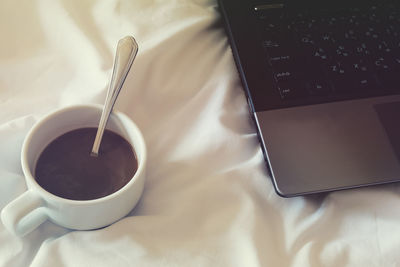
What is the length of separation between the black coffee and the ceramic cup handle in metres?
0.02

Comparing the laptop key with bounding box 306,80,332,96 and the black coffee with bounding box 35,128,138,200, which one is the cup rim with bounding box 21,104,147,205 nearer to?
the black coffee with bounding box 35,128,138,200

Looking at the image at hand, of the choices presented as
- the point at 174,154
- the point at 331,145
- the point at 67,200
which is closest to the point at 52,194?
the point at 67,200

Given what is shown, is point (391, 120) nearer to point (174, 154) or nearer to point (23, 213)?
point (174, 154)

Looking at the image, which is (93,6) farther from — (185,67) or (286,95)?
(286,95)

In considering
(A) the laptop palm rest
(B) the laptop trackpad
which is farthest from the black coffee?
(B) the laptop trackpad

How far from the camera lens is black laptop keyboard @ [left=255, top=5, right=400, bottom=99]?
0.43 meters

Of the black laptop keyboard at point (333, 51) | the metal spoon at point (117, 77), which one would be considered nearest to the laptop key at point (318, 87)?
the black laptop keyboard at point (333, 51)

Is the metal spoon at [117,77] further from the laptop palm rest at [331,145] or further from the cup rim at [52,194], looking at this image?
the laptop palm rest at [331,145]

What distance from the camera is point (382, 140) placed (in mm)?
403

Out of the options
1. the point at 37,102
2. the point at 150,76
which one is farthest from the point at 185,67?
the point at 37,102

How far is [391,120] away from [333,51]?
91mm

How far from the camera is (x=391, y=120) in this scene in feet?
1.38

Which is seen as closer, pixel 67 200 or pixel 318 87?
pixel 67 200

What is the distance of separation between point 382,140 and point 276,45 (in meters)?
0.14
